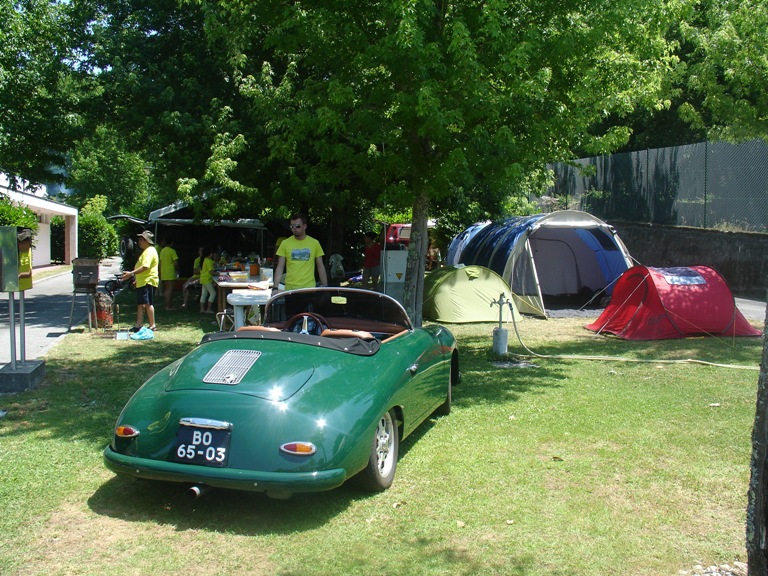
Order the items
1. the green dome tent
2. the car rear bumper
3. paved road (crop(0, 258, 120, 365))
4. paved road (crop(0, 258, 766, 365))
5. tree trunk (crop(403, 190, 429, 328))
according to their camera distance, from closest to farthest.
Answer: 1. the car rear bumper
2. tree trunk (crop(403, 190, 429, 328))
3. paved road (crop(0, 258, 120, 365))
4. paved road (crop(0, 258, 766, 365))
5. the green dome tent

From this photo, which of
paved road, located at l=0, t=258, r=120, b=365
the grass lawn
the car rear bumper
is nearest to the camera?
the grass lawn

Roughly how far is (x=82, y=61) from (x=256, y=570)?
609 inches

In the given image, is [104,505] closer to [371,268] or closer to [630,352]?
[630,352]

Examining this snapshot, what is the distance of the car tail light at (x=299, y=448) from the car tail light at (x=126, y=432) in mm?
1001

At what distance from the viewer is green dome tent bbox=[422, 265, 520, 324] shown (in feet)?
46.7

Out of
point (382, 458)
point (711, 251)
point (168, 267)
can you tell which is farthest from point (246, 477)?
point (711, 251)

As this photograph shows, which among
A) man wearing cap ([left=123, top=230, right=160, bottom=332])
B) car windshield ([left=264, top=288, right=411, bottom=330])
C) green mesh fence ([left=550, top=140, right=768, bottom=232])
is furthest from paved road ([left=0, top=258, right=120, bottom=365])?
green mesh fence ([left=550, top=140, right=768, bottom=232])

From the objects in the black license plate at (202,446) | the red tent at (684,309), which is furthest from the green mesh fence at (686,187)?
the black license plate at (202,446)

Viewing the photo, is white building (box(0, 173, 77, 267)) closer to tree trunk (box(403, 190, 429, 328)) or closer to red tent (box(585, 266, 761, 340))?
tree trunk (box(403, 190, 429, 328))

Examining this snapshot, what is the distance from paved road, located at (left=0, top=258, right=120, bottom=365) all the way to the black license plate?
6009mm

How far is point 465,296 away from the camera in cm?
1445

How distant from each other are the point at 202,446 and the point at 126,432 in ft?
1.95

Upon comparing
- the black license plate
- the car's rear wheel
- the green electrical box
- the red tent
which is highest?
the green electrical box

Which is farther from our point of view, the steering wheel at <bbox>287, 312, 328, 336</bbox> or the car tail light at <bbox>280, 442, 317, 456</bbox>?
the steering wheel at <bbox>287, 312, 328, 336</bbox>
